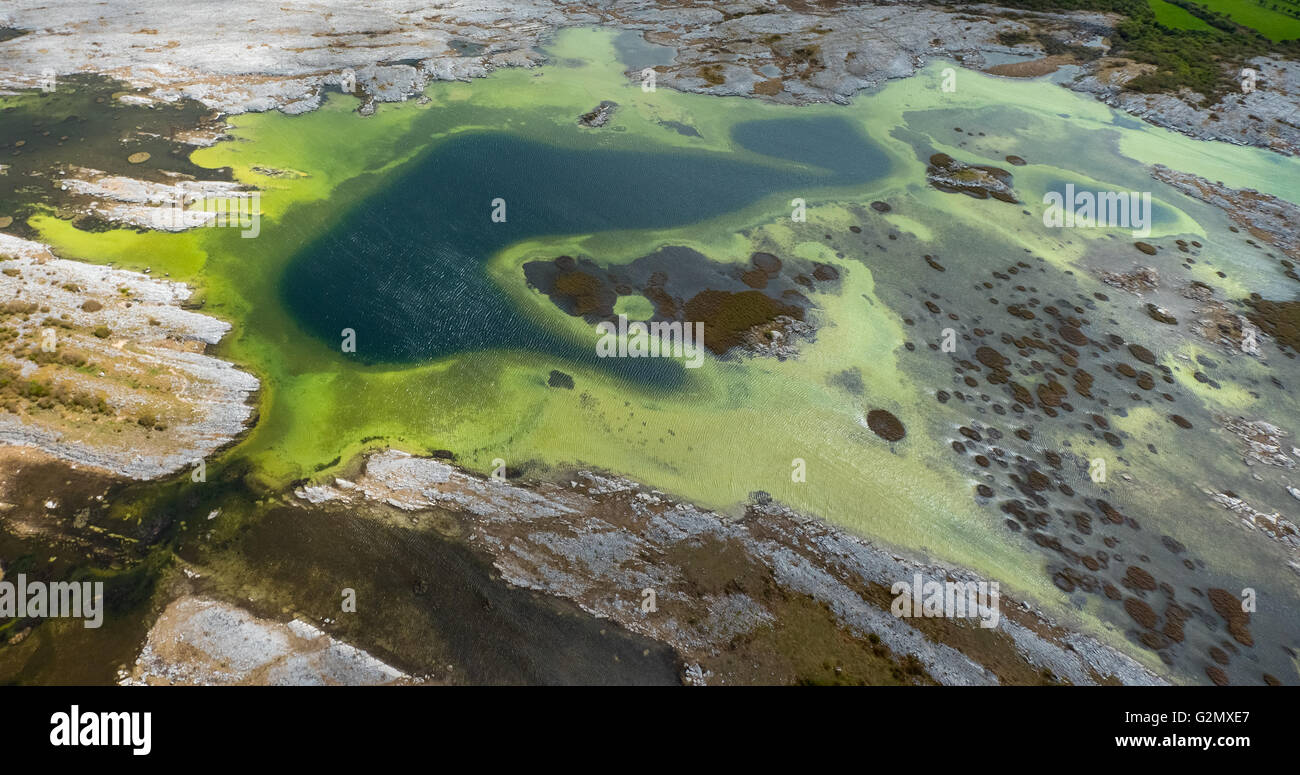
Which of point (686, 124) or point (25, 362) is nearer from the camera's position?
point (25, 362)

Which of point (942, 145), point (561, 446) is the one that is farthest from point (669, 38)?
point (561, 446)

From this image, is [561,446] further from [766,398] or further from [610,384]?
[766,398]

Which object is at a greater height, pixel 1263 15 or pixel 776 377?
pixel 1263 15

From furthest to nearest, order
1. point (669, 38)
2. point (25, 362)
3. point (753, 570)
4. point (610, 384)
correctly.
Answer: point (669, 38) → point (610, 384) → point (25, 362) → point (753, 570)

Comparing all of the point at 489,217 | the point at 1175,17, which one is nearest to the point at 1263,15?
the point at 1175,17

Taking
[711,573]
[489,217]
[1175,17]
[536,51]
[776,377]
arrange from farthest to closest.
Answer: [1175,17]
[536,51]
[489,217]
[776,377]
[711,573]

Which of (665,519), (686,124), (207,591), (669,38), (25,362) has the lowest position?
(207,591)

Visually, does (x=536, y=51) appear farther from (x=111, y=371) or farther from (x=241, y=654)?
(x=241, y=654)
